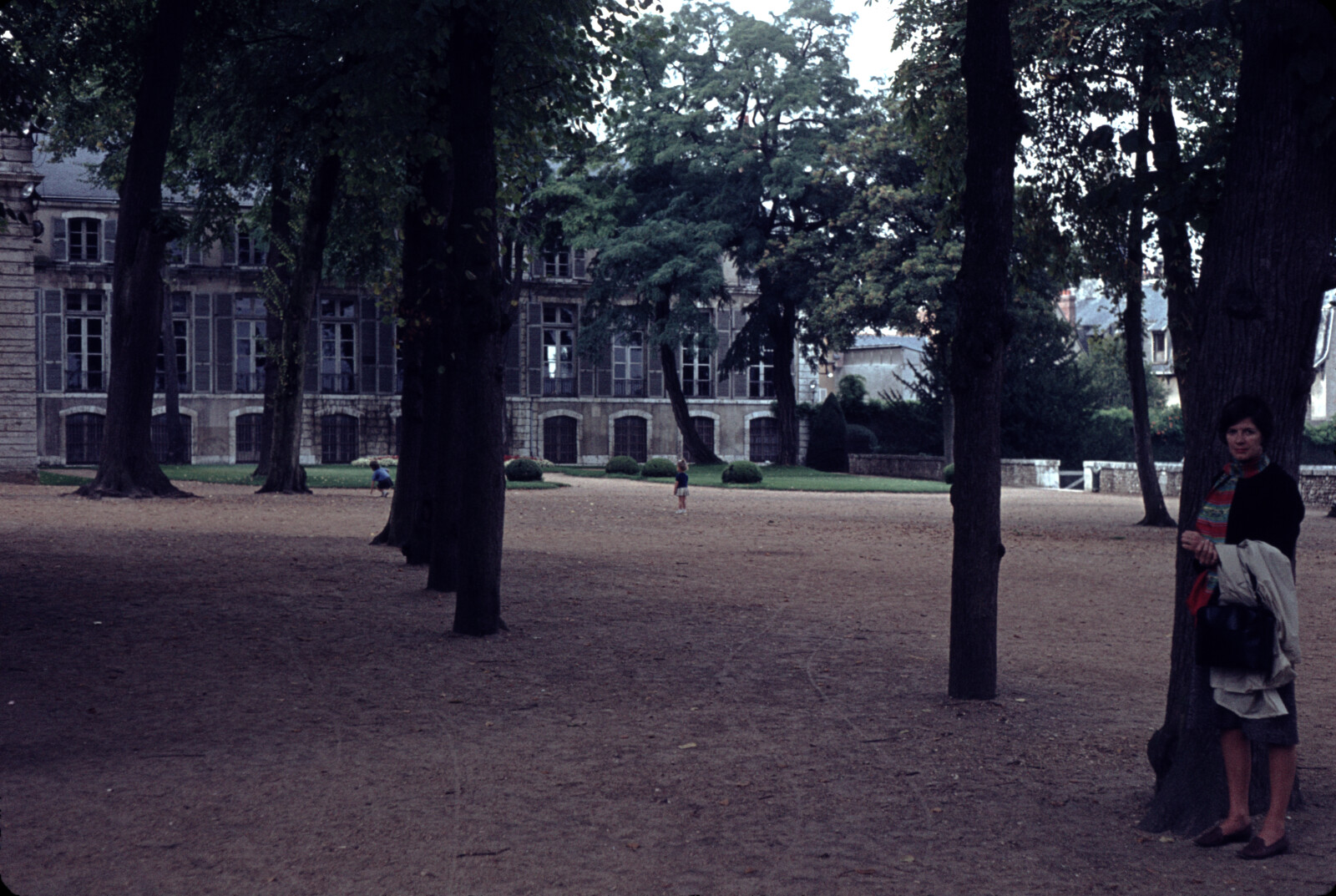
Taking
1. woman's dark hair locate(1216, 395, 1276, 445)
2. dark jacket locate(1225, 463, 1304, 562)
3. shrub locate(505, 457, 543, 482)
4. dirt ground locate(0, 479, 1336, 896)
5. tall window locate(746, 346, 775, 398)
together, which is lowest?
dirt ground locate(0, 479, 1336, 896)

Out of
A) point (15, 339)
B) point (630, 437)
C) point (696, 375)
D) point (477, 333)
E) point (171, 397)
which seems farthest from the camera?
point (696, 375)

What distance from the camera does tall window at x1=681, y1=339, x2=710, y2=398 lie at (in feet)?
185

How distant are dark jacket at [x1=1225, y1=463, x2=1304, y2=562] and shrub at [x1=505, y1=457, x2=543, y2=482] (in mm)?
31140

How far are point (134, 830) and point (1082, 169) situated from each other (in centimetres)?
1521

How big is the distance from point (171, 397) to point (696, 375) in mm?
22248

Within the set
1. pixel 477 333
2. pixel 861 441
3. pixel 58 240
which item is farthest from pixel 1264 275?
pixel 58 240

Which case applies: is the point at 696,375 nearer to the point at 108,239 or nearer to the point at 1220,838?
the point at 108,239

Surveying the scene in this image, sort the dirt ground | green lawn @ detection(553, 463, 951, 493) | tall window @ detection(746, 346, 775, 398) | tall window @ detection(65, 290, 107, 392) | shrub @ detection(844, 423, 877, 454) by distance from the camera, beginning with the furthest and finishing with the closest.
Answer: tall window @ detection(746, 346, 775, 398) < shrub @ detection(844, 423, 877, 454) < tall window @ detection(65, 290, 107, 392) < green lawn @ detection(553, 463, 951, 493) < the dirt ground

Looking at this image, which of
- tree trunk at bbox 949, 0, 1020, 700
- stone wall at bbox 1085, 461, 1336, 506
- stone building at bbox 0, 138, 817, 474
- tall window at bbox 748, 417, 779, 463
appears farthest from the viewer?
tall window at bbox 748, 417, 779, 463

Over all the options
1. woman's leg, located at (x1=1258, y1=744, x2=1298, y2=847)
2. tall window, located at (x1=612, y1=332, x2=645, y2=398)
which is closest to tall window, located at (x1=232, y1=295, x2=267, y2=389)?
tall window, located at (x1=612, y1=332, x2=645, y2=398)

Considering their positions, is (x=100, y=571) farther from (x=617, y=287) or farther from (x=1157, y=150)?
(x=617, y=287)

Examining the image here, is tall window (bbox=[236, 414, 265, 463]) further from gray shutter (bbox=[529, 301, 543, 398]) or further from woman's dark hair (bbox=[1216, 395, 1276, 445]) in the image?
woman's dark hair (bbox=[1216, 395, 1276, 445])

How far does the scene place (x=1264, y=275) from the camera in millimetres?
5207

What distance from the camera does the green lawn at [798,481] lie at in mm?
36562
